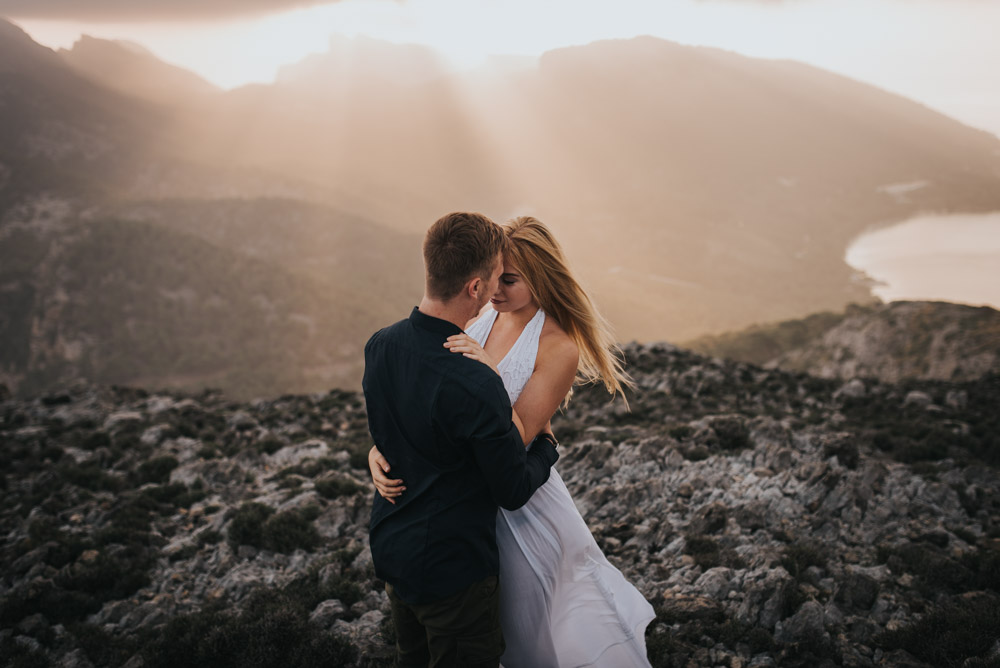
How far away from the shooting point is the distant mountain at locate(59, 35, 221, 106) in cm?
15938

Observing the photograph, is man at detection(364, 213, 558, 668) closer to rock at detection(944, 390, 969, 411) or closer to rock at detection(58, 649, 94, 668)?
rock at detection(58, 649, 94, 668)

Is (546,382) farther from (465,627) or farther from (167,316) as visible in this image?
(167,316)

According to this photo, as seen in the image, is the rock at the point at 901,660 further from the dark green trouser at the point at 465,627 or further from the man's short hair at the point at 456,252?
the man's short hair at the point at 456,252

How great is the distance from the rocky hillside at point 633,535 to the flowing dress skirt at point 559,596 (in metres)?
1.52

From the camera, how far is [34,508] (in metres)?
9.01

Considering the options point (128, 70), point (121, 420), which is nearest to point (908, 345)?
point (121, 420)

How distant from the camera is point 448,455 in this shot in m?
2.52

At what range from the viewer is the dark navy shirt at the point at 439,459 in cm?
235

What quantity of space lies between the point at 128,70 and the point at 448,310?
760ft

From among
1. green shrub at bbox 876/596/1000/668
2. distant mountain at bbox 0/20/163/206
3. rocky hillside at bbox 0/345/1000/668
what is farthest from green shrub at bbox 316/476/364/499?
distant mountain at bbox 0/20/163/206

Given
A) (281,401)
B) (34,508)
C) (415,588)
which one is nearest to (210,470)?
(34,508)

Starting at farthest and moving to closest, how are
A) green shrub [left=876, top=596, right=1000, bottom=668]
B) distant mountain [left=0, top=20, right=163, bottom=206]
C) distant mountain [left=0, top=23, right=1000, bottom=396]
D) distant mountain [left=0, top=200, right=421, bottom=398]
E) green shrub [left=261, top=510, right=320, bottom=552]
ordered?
distant mountain [left=0, top=20, right=163, bottom=206]
distant mountain [left=0, top=23, right=1000, bottom=396]
distant mountain [left=0, top=200, right=421, bottom=398]
green shrub [left=261, top=510, right=320, bottom=552]
green shrub [left=876, top=596, right=1000, bottom=668]

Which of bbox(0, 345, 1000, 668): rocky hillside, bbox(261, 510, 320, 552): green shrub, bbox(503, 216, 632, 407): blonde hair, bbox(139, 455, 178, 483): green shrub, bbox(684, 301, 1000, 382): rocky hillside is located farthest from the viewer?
bbox(684, 301, 1000, 382): rocky hillside

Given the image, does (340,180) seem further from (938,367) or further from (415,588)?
(415,588)
